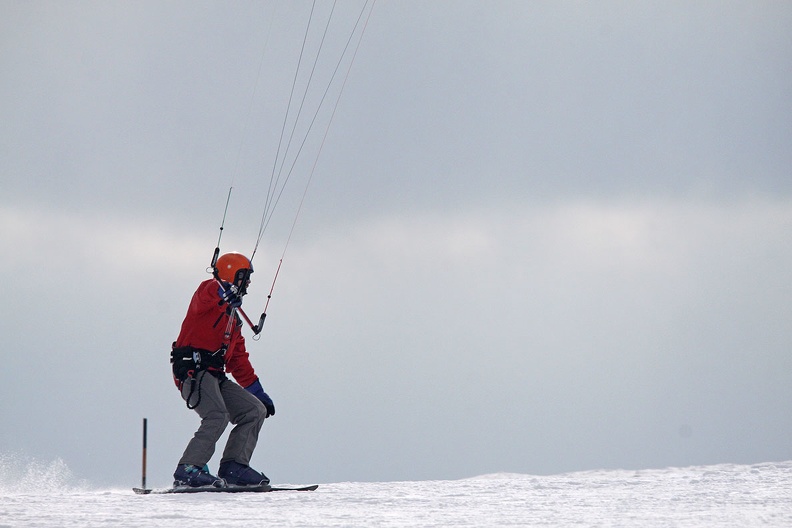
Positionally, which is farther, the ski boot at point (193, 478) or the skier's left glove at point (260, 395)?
the skier's left glove at point (260, 395)

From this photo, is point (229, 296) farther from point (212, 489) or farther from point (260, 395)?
point (212, 489)

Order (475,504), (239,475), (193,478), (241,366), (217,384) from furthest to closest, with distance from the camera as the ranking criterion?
1. (241,366)
2. (239,475)
3. (217,384)
4. (193,478)
5. (475,504)

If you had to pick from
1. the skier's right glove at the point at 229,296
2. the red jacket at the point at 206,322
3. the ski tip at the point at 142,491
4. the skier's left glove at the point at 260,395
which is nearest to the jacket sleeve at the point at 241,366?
the skier's left glove at the point at 260,395

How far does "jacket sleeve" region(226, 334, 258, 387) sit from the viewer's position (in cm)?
1066

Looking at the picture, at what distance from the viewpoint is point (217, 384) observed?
10.0 meters

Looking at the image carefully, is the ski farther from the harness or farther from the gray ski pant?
the harness

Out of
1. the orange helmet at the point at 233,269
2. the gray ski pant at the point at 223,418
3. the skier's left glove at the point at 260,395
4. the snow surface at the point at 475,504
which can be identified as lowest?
the snow surface at the point at 475,504

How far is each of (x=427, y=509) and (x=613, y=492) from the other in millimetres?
2175

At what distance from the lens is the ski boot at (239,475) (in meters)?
10.1

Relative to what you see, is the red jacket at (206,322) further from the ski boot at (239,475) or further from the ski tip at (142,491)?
the ski tip at (142,491)

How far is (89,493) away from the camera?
9.34 meters

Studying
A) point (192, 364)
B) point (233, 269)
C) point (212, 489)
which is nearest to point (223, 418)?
point (192, 364)

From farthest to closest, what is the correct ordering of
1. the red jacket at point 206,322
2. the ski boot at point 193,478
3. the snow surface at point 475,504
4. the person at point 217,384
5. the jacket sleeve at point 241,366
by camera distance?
1. the jacket sleeve at point 241,366
2. the red jacket at point 206,322
3. the person at point 217,384
4. the ski boot at point 193,478
5. the snow surface at point 475,504

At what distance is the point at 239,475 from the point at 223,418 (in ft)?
2.42
